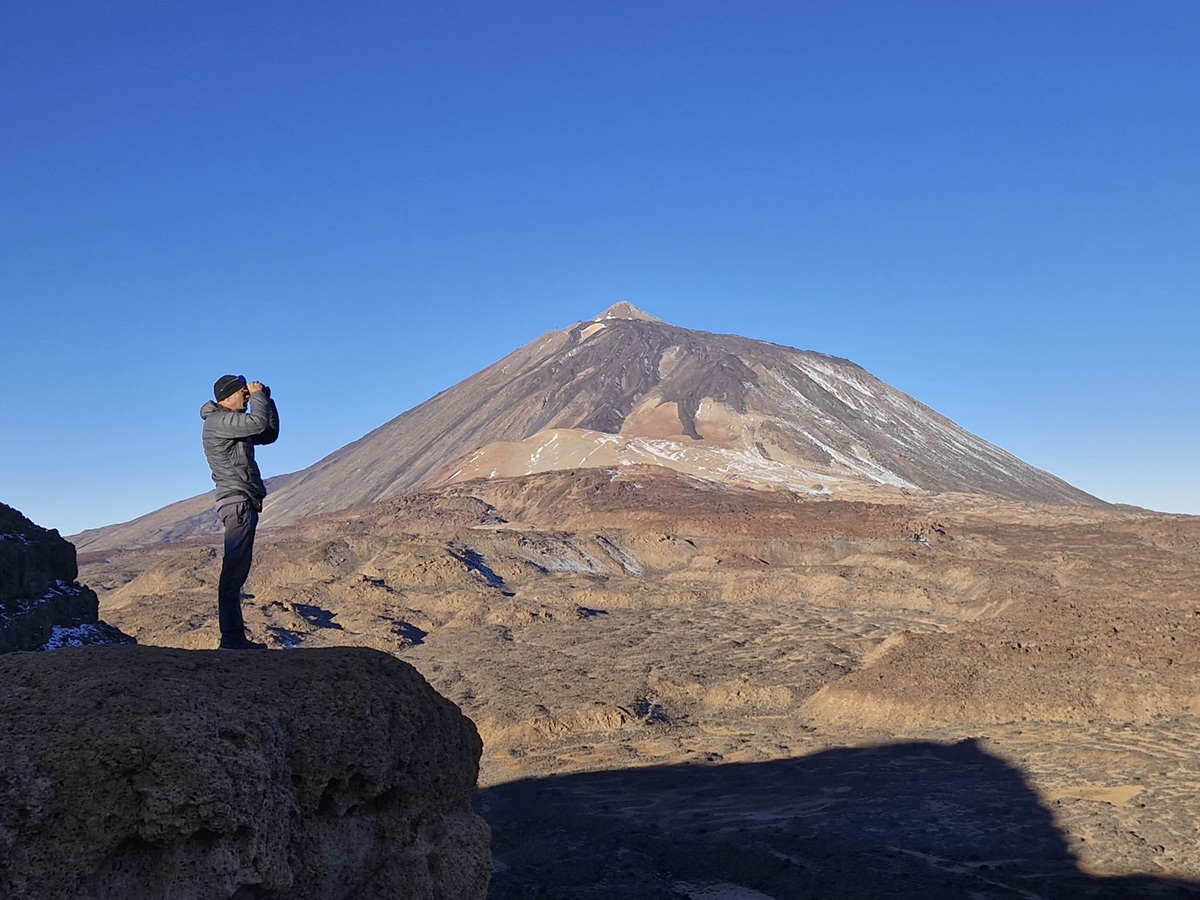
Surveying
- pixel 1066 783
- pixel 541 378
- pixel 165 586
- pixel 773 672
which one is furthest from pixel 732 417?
pixel 1066 783

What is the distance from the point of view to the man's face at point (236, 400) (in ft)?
20.1

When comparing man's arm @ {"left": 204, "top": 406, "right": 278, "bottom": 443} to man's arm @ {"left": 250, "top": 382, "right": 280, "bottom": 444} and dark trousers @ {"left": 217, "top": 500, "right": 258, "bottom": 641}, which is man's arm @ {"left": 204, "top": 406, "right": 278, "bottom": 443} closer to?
man's arm @ {"left": 250, "top": 382, "right": 280, "bottom": 444}

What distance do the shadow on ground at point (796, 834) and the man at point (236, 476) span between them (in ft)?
14.3

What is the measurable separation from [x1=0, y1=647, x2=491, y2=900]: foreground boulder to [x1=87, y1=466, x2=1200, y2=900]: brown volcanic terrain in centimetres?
406

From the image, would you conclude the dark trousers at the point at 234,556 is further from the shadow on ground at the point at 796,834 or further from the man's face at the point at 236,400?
the shadow on ground at the point at 796,834

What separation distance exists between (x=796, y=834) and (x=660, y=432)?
68975mm

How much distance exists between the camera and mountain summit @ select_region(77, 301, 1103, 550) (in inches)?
2731

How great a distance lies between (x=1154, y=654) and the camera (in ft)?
57.6

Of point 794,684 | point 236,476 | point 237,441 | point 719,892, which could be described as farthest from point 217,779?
point 794,684

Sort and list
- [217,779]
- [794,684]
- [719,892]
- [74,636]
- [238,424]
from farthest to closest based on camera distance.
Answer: [794,684] → [74,636] → [719,892] → [238,424] → [217,779]

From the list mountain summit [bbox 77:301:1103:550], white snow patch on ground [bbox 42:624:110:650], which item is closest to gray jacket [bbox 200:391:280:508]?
white snow patch on ground [bbox 42:624:110:650]

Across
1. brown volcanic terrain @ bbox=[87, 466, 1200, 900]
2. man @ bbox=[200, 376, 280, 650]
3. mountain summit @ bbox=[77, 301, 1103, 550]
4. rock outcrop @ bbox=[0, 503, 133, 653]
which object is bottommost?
brown volcanic terrain @ bbox=[87, 466, 1200, 900]

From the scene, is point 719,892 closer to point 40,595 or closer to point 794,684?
point 40,595

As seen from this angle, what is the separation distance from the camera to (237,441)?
5.91 m
